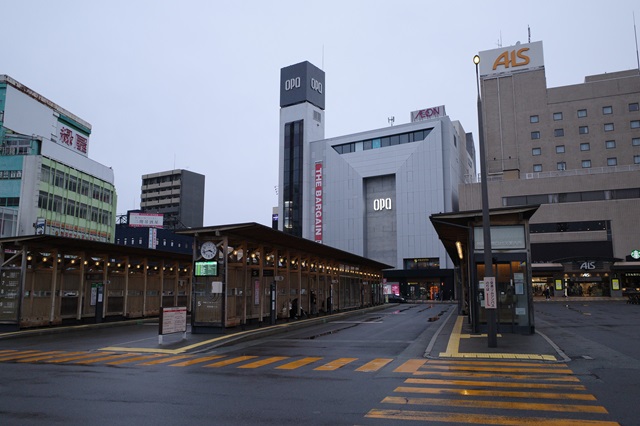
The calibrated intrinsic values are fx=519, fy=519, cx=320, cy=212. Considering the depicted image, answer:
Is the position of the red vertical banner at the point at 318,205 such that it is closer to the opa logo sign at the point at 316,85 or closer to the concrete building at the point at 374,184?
the concrete building at the point at 374,184

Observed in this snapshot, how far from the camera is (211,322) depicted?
2473cm

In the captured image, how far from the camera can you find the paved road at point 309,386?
8.48 meters

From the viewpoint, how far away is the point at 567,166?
260 ft

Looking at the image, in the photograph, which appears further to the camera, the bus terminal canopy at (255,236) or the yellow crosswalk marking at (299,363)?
the bus terminal canopy at (255,236)

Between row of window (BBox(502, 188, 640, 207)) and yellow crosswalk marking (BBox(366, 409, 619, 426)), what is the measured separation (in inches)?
2603

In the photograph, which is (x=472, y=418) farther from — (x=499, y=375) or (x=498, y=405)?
(x=499, y=375)

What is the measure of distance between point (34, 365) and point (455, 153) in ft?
258

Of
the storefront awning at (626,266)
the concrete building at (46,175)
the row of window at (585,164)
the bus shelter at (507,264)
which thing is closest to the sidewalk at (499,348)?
the bus shelter at (507,264)

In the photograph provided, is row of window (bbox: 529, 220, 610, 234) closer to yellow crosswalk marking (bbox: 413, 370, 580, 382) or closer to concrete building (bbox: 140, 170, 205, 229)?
yellow crosswalk marking (bbox: 413, 370, 580, 382)

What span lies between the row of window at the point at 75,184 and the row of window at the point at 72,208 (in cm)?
178

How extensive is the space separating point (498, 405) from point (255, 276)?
2003cm

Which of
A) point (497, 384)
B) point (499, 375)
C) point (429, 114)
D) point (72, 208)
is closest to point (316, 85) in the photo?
point (429, 114)

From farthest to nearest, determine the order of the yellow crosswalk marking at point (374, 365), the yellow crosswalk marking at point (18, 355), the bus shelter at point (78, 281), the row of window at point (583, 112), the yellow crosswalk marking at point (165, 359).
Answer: the row of window at point (583, 112), the bus shelter at point (78, 281), the yellow crosswalk marking at point (18, 355), the yellow crosswalk marking at point (165, 359), the yellow crosswalk marking at point (374, 365)

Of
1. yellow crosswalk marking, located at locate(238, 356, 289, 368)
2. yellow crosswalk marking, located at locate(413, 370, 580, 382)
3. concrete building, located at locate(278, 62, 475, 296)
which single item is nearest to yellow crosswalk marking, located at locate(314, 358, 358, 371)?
yellow crosswalk marking, located at locate(238, 356, 289, 368)
